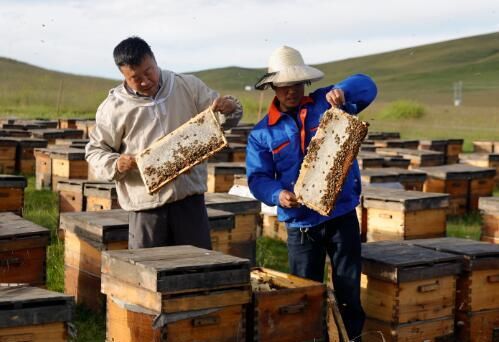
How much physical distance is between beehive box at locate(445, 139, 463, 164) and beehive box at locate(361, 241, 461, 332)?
1461cm

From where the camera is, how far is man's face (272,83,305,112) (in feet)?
18.1

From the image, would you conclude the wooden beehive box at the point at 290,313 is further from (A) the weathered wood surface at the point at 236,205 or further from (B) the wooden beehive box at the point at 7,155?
(B) the wooden beehive box at the point at 7,155

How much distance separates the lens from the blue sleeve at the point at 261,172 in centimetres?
561

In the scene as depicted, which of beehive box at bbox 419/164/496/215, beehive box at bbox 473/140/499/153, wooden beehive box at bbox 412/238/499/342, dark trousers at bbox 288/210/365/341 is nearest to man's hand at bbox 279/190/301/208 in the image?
dark trousers at bbox 288/210/365/341

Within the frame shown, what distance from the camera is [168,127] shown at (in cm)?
549

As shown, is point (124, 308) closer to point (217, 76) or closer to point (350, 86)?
point (350, 86)

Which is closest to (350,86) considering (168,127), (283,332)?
(168,127)

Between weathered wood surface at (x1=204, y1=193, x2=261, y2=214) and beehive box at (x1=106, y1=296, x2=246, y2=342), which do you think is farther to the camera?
weathered wood surface at (x1=204, y1=193, x2=261, y2=214)

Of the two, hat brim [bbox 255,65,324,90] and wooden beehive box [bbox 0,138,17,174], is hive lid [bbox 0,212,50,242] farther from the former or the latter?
wooden beehive box [bbox 0,138,17,174]

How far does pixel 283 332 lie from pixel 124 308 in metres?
1.04

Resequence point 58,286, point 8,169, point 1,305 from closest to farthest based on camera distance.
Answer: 1. point 1,305
2. point 58,286
3. point 8,169

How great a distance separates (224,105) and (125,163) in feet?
2.46

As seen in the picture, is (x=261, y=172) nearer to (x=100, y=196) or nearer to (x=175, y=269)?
(x=175, y=269)

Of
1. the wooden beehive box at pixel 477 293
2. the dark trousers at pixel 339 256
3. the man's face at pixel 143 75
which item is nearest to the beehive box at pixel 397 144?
the wooden beehive box at pixel 477 293
